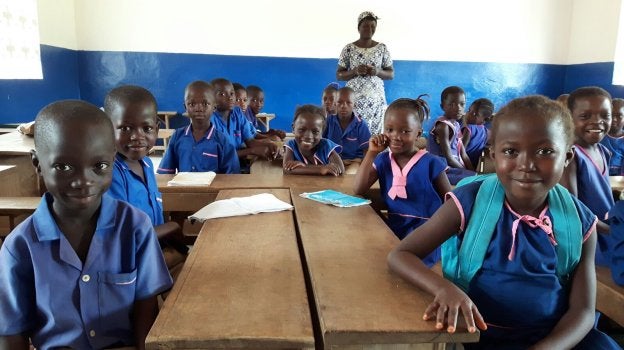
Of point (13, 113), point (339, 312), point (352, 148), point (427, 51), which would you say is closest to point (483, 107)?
point (352, 148)

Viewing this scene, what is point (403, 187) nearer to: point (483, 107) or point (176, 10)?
point (483, 107)

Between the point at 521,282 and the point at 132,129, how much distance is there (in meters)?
1.38

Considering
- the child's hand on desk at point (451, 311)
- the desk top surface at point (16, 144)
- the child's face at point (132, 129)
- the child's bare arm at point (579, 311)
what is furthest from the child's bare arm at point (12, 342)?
the desk top surface at point (16, 144)

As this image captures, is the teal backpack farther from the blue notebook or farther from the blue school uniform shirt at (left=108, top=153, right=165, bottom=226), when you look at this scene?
the blue school uniform shirt at (left=108, top=153, right=165, bottom=226)

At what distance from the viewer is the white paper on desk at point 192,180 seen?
2.10 metres

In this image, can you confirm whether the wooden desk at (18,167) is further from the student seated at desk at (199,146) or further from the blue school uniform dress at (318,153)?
the blue school uniform dress at (318,153)

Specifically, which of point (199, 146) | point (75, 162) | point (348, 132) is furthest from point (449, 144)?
point (75, 162)

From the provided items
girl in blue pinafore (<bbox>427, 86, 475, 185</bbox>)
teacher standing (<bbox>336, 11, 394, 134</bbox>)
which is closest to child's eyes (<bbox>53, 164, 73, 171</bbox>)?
girl in blue pinafore (<bbox>427, 86, 475, 185</bbox>)

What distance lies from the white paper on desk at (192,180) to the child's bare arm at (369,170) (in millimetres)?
676

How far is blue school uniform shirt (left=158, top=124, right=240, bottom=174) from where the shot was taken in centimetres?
283

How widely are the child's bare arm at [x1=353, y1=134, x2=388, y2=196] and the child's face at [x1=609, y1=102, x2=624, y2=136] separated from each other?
2165 mm

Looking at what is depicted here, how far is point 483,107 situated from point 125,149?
3637mm

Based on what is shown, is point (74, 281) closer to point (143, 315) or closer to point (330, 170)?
point (143, 315)

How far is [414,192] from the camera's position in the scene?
1994mm
